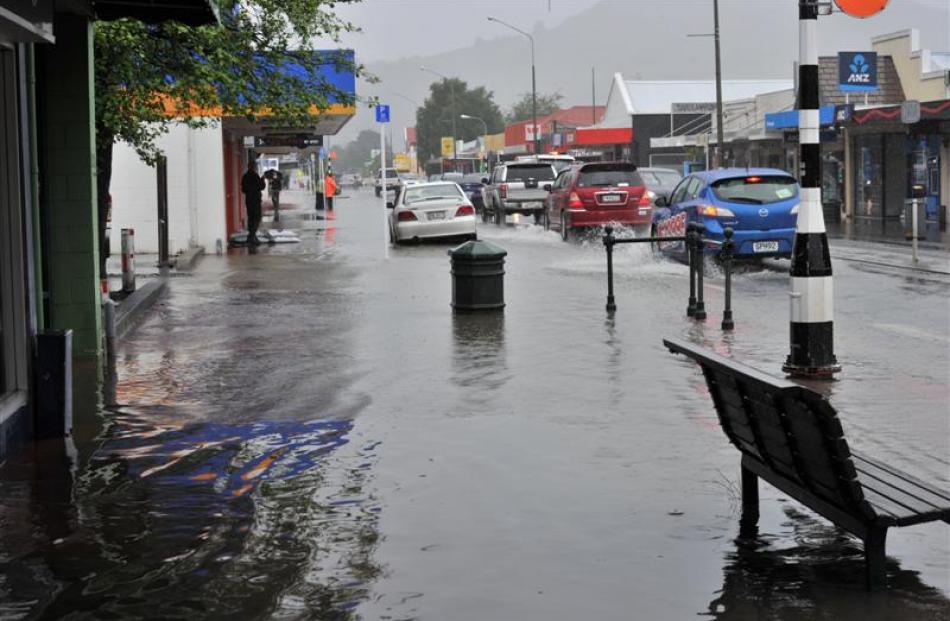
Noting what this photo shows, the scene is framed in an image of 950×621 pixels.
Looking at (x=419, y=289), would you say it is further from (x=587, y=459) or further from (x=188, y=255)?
(x=587, y=459)

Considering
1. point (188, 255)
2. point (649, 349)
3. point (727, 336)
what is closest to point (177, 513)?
point (649, 349)

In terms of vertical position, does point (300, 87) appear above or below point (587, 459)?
above

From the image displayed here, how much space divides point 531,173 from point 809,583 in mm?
38753

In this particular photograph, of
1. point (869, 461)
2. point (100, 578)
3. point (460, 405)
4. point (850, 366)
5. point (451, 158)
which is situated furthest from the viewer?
point (451, 158)

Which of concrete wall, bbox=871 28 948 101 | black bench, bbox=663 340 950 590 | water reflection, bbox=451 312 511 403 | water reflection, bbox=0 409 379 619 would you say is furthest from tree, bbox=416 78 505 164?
black bench, bbox=663 340 950 590

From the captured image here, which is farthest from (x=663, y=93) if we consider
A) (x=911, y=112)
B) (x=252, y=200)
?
(x=252, y=200)

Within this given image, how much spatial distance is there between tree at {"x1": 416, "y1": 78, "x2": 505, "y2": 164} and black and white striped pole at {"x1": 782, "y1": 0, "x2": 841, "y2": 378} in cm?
16459

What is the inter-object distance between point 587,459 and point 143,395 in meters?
4.50

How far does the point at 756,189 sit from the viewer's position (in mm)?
23734

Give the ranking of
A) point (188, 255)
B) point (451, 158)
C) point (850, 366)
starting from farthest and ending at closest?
1. point (451, 158)
2. point (188, 255)
3. point (850, 366)

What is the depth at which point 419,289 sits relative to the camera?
21.6m

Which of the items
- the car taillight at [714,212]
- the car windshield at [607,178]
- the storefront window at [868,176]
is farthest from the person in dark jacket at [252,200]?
the storefront window at [868,176]

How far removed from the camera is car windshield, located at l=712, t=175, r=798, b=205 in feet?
77.5

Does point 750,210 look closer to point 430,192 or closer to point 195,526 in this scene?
point 430,192
